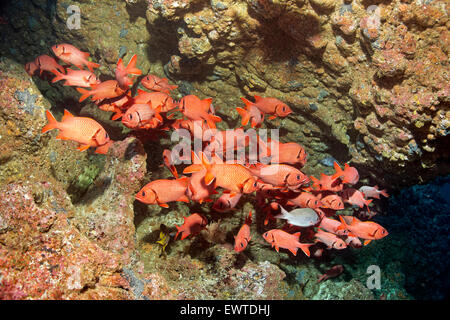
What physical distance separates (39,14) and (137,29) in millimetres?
3561

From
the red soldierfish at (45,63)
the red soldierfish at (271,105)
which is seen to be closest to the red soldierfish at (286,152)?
the red soldierfish at (271,105)

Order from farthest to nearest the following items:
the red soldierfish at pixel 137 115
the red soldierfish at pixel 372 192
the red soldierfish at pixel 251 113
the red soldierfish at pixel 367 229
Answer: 1. the red soldierfish at pixel 372 192
2. the red soldierfish at pixel 251 113
3. the red soldierfish at pixel 367 229
4. the red soldierfish at pixel 137 115

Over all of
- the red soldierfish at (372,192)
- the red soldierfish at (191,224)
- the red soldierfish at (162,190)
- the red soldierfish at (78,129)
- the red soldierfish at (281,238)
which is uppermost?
the red soldierfish at (78,129)

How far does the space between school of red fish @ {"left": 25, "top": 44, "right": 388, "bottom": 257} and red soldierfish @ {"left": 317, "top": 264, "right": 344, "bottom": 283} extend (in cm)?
111

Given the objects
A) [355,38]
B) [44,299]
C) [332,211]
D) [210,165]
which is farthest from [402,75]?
[44,299]

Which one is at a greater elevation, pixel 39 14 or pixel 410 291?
pixel 39 14

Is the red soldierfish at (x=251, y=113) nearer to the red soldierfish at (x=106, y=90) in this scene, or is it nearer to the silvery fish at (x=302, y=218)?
the silvery fish at (x=302, y=218)

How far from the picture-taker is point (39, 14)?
7.44m

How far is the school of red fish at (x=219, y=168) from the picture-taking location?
296 cm

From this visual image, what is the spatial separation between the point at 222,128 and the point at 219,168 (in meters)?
3.36

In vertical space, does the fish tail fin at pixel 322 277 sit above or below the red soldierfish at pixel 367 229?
below

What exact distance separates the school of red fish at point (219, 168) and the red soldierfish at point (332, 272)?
3.65 ft

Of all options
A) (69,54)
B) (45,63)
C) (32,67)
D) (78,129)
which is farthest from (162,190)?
(32,67)
